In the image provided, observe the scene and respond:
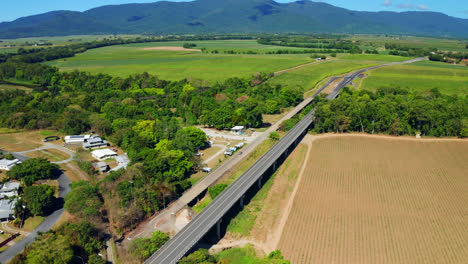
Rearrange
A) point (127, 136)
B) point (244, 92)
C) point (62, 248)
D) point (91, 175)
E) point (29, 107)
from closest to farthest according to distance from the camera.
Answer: point (62, 248) → point (91, 175) → point (127, 136) → point (29, 107) → point (244, 92)

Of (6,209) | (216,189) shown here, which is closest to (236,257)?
(216,189)

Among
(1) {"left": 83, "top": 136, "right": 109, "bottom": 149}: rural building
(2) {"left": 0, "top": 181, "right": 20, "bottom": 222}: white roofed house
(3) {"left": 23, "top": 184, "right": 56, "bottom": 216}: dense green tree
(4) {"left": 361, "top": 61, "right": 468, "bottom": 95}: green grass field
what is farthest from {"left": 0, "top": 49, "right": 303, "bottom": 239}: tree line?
(4) {"left": 361, "top": 61, "right": 468, "bottom": 95}: green grass field

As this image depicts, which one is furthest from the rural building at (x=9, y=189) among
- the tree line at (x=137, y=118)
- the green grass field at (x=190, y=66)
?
the green grass field at (x=190, y=66)

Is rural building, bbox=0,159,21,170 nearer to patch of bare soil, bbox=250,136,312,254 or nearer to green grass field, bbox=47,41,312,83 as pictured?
patch of bare soil, bbox=250,136,312,254

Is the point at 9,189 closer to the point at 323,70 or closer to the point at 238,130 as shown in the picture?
the point at 238,130

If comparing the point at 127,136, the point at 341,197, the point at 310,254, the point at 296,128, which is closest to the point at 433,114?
the point at 296,128

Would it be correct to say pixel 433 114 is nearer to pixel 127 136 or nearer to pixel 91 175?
pixel 127 136

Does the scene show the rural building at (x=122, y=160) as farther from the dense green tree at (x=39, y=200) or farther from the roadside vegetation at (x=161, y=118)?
the dense green tree at (x=39, y=200)
